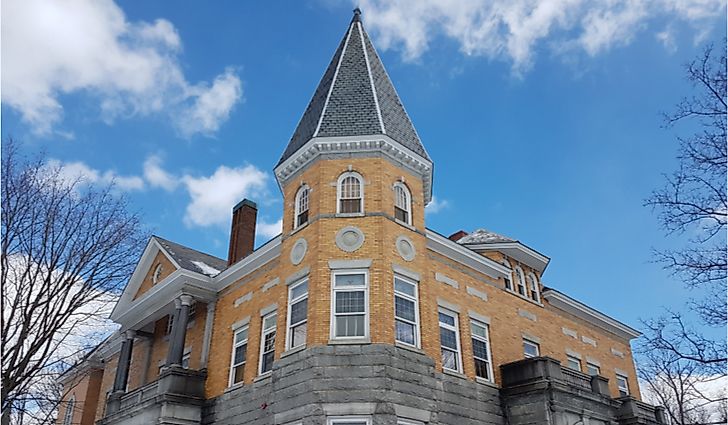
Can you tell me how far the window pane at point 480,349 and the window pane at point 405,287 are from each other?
3951 mm

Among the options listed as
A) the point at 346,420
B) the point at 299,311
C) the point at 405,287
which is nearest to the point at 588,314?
the point at 405,287

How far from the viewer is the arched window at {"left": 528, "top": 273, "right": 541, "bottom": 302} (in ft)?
82.0

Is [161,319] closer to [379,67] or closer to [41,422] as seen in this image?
[41,422]

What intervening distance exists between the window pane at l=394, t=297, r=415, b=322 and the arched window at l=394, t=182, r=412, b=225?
2734 mm

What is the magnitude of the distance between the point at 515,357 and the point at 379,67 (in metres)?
12.0

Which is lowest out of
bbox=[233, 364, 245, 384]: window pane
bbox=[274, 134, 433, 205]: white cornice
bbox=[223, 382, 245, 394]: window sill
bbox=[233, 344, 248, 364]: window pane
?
bbox=[223, 382, 245, 394]: window sill

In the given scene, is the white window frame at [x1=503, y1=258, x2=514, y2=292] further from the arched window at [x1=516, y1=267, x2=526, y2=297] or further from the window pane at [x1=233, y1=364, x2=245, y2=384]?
the window pane at [x1=233, y1=364, x2=245, y2=384]

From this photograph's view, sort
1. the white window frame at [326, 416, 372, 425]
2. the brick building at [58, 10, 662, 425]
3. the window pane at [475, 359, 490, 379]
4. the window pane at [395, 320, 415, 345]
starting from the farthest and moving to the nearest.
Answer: the window pane at [475, 359, 490, 379]
the window pane at [395, 320, 415, 345]
the brick building at [58, 10, 662, 425]
the white window frame at [326, 416, 372, 425]

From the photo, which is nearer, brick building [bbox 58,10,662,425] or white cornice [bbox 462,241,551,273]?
brick building [bbox 58,10,662,425]

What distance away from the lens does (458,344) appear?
64.5ft

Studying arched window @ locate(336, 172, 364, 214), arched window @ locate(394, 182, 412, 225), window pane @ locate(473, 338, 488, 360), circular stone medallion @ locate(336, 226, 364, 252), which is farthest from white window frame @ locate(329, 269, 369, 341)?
window pane @ locate(473, 338, 488, 360)

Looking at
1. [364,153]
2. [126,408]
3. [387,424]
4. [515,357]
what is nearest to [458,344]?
[515,357]

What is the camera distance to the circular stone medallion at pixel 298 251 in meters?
18.2

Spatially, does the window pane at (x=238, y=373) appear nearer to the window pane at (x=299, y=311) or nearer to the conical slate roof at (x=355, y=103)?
the window pane at (x=299, y=311)
